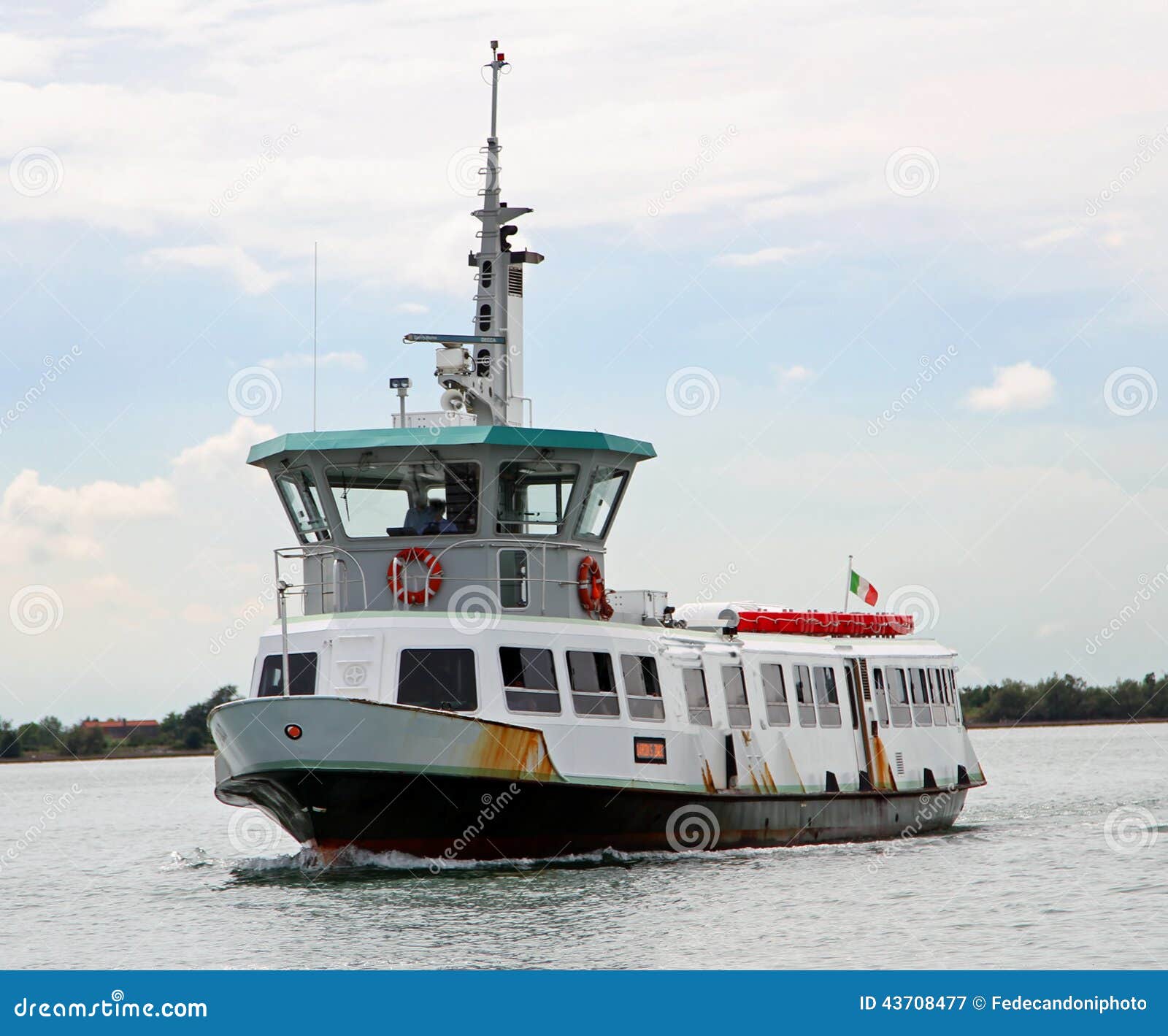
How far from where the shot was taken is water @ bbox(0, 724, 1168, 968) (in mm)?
17828

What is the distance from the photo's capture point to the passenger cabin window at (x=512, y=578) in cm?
2452

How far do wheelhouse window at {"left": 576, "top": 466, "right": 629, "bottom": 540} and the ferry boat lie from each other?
4 cm

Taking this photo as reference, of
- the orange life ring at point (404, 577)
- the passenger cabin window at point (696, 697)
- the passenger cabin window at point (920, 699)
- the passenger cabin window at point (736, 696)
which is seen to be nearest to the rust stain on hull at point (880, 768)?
the passenger cabin window at point (920, 699)

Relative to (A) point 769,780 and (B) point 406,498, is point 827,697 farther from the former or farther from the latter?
(B) point 406,498

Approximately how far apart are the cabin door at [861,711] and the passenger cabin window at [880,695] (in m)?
0.25

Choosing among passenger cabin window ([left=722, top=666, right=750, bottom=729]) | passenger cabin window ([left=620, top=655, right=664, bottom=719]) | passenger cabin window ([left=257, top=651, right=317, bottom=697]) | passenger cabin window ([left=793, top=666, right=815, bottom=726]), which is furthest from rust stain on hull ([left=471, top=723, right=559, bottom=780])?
passenger cabin window ([left=793, top=666, right=815, bottom=726])

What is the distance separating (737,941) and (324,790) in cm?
625

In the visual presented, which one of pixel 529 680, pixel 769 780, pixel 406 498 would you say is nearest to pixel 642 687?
pixel 529 680

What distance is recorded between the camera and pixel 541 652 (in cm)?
2350

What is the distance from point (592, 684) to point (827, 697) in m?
6.30

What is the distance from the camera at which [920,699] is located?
104 ft

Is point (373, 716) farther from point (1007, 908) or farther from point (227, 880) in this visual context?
point (1007, 908)

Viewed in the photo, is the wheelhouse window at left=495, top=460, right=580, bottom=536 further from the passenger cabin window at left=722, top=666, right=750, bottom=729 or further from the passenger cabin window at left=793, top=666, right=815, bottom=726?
the passenger cabin window at left=793, top=666, right=815, bottom=726

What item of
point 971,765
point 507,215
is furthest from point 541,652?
point 971,765
